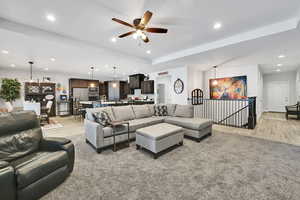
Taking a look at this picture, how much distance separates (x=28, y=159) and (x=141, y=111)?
3.06 metres

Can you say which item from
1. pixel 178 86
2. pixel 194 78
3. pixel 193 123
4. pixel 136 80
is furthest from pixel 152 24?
pixel 136 80

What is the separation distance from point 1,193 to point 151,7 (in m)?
3.23

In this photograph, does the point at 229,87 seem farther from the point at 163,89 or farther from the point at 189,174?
the point at 189,174

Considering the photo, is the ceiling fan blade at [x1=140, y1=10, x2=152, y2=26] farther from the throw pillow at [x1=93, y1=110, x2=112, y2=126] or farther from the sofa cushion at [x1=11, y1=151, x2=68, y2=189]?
the sofa cushion at [x1=11, y1=151, x2=68, y2=189]

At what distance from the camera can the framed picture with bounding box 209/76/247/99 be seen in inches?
245

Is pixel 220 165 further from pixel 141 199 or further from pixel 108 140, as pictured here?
pixel 108 140

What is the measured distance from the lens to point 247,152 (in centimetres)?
279

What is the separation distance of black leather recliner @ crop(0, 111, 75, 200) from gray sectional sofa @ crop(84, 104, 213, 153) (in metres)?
0.89

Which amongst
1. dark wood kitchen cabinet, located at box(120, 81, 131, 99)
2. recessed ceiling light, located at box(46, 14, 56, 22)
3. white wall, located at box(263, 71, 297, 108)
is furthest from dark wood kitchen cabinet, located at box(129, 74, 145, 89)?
white wall, located at box(263, 71, 297, 108)

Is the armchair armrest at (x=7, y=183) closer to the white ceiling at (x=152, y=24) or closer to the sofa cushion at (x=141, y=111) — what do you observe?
the white ceiling at (x=152, y=24)

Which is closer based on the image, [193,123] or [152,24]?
[152,24]

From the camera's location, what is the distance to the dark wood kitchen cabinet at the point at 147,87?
7988 millimetres

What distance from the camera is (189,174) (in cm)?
206

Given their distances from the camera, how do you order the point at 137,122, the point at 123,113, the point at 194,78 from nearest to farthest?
1. the point at 137,122
2. the point at 123,113
3. the point at 194,78
